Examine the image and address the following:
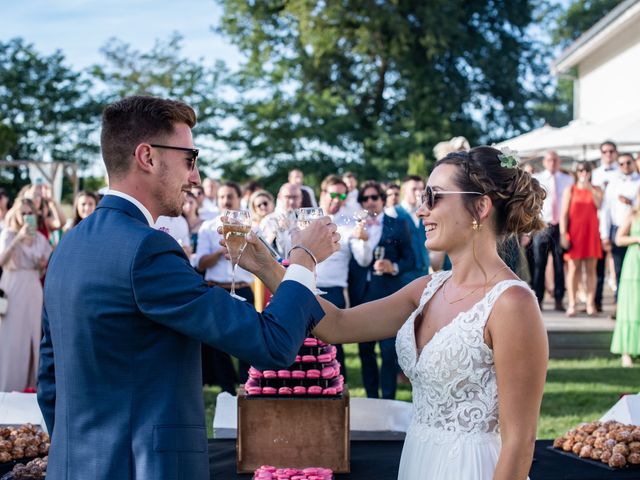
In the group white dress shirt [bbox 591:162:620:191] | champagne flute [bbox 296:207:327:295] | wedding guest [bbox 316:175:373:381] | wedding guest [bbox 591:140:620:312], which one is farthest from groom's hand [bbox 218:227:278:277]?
wedding guest [bbox 591:140:620:312]

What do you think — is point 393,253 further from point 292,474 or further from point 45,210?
point 292,474

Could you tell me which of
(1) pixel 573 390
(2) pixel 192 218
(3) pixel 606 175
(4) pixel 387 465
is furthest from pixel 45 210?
(3) pixel 606 175

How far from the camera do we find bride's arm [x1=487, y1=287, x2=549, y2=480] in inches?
107

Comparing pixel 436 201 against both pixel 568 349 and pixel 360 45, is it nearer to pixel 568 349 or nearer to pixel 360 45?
pixel 568 349

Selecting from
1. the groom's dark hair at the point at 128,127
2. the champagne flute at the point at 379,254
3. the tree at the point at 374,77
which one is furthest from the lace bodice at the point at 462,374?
the tree at the point at 374,77

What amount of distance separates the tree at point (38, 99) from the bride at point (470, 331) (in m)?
33.3

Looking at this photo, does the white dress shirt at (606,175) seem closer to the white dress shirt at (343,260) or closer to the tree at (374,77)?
the white dress shirt at (343,260)

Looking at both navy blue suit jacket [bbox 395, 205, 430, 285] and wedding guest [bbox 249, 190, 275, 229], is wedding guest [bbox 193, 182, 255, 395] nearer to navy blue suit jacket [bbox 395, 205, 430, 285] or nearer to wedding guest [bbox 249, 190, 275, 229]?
wedding guest [bbox 249, 190, 275, 229]

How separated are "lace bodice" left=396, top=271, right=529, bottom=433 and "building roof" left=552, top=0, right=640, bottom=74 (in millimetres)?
19313

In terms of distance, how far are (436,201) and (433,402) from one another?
2.42 ft

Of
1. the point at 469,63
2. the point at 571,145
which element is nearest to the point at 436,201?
the point at 571,145

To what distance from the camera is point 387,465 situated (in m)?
4.44

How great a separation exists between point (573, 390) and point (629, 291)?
1.60 meters

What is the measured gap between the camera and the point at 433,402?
9.94 ft
